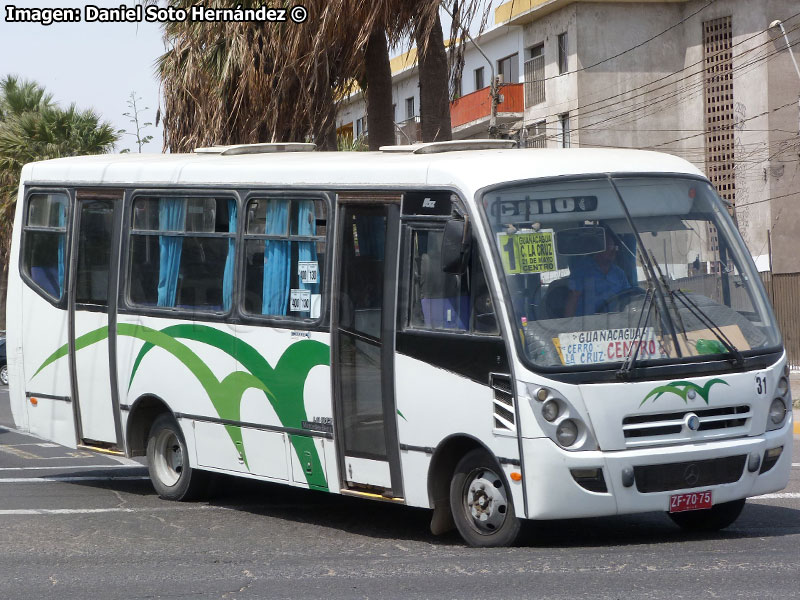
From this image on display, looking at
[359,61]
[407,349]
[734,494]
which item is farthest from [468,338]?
[359,61]

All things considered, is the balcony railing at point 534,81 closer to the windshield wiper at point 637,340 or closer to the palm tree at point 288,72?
the palm tree at point 288,72

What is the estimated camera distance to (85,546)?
8852mm

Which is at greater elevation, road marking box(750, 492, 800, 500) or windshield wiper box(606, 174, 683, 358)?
windshield wiper box(606, 174, 683, 358)

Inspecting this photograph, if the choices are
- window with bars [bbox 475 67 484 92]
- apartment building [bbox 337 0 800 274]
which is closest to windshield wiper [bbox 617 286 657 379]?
apartment building [bbox 337 0 800 274]

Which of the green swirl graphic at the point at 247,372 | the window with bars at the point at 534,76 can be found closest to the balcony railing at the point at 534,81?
the window with bars at the point at 534,76

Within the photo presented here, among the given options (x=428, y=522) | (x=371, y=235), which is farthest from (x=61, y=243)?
(x=428, y=522)

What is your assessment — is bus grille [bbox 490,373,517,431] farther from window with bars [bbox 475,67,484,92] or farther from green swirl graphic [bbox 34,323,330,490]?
window with bars [bbox 475,67,484,92]

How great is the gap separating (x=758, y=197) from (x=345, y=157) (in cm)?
2614

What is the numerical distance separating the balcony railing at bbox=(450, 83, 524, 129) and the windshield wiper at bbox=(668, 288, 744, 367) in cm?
2993

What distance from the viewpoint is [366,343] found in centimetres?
912

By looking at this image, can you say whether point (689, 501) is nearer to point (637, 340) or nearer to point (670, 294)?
point (637, 340)

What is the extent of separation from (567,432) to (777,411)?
5.37 feet

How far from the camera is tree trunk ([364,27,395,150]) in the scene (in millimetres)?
16547

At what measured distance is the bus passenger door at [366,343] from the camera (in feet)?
29.3
